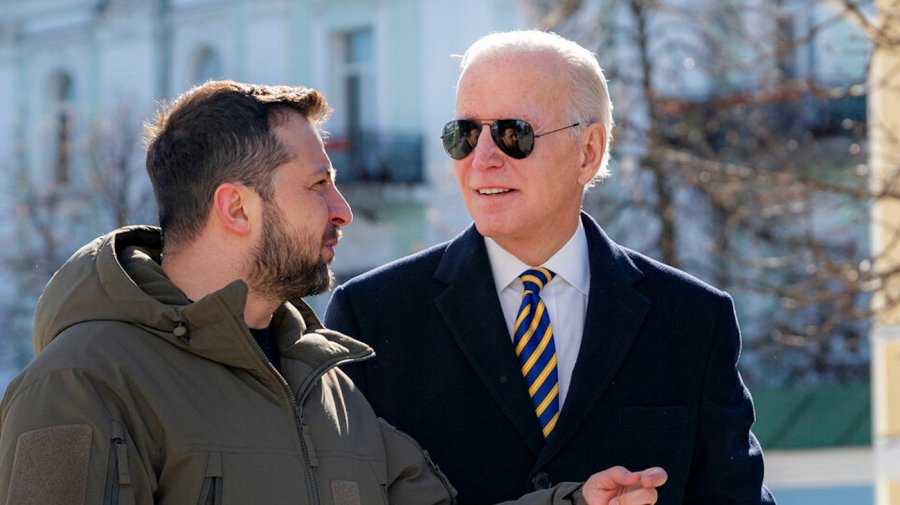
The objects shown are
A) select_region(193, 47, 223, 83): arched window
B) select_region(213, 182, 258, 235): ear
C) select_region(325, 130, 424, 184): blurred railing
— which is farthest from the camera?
select_region(193, 47, 223, 83): arched window

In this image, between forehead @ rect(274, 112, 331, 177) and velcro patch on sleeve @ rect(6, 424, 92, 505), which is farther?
forehead @ rect(274, 112, 331, 177)

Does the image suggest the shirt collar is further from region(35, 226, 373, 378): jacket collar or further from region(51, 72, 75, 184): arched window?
region(51, 72, 75, 184): arched window

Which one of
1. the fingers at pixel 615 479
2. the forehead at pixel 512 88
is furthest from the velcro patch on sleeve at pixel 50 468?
the forehead at pixel 512 88

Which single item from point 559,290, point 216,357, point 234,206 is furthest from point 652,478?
point 234,206

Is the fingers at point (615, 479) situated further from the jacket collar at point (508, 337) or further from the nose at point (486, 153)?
the nose at point (486, 153)

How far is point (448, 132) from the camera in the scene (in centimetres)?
421

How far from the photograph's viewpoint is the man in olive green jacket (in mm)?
3020

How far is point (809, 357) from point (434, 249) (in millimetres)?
16593

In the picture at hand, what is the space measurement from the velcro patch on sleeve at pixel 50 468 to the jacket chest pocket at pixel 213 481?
11.0 inches

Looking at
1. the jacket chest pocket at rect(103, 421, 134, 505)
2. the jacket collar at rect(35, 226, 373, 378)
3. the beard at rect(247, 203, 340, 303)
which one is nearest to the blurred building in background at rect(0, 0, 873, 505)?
the beard at rect(247, 203, 340, 303)

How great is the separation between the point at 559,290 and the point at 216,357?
1.26 metres

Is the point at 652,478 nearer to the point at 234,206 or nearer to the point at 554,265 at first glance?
the point at 554,265

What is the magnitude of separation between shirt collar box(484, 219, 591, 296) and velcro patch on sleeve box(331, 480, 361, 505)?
0.98 m

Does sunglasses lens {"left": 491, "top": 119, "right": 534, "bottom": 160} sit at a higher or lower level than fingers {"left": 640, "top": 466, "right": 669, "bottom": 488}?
Answer: higher
